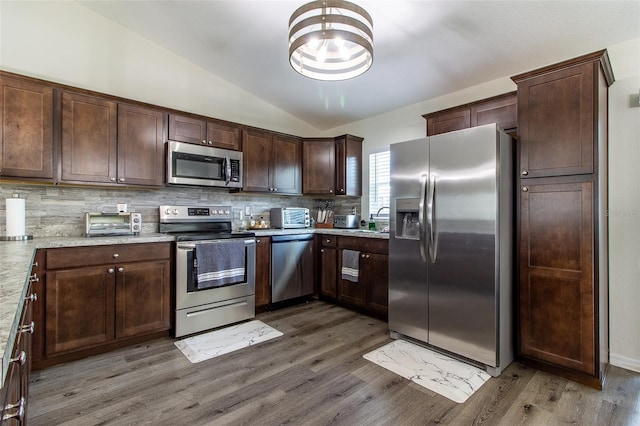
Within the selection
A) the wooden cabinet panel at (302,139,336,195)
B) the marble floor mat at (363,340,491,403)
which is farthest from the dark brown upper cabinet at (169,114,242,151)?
the marble floor mat at (363,340,491,403)

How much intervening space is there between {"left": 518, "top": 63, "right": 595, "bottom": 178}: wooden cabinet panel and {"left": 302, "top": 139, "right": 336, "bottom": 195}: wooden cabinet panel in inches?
96.9

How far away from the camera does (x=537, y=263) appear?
2.43m

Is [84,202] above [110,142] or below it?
below

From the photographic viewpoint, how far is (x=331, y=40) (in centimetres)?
202

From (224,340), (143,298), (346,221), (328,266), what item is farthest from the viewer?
(346,221)

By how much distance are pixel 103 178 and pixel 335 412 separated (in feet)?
9.04

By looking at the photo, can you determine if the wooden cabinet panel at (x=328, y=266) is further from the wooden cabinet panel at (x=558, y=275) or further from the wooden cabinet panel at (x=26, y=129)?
the wooden cabinet panel at (x=26, y=129)

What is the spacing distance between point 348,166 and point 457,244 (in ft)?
7.34

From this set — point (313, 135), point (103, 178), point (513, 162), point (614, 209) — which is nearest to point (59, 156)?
point (103, 178)

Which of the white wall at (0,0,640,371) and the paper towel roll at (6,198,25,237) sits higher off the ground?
the white wall at (0,0,640,371)

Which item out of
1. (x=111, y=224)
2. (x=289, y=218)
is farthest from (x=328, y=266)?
(x=111, y=224)

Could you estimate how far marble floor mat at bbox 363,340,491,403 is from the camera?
7.20ft

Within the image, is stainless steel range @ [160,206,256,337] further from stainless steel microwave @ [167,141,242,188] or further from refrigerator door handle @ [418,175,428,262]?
refrigerator door handle @ [418,175,428,262]

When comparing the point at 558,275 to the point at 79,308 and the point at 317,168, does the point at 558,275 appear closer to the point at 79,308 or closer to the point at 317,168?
the point at 317,168
